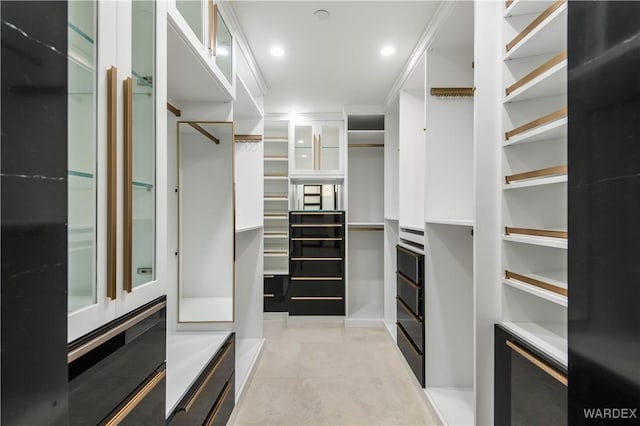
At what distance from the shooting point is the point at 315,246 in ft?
13.3

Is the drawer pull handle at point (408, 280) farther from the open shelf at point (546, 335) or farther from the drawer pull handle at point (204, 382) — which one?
the drawer pull handle at point (204, 382)

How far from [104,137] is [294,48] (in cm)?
205

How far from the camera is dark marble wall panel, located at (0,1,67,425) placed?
19.9 inches

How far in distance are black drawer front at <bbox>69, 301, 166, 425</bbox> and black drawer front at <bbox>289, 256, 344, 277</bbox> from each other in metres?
2.88

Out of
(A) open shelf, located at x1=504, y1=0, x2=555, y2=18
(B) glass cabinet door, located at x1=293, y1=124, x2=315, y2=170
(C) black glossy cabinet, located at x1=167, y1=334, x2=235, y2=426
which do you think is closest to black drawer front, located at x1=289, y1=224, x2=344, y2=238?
(B) glass cabinet door, located at x1=293, y1=124, x2=315, y2=170

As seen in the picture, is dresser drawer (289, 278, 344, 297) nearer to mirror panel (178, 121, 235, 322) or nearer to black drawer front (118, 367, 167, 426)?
mirror panel (178, 121, 235, 322)

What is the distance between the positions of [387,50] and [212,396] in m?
2.63

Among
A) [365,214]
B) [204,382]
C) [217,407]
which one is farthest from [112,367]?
[365,214]

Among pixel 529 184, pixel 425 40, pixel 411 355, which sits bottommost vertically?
pixel 411 355

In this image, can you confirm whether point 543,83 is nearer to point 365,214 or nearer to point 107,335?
point 107,335

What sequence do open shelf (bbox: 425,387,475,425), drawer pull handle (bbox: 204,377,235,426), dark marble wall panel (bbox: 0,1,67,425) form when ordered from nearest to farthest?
dark marble wall panel (bbox: 0,1,67,425) → drawer pull handle (bbox: 204,377,235,426) → open shelf (bbox: 425,387,475,425)

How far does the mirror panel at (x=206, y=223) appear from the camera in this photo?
82.8 inches

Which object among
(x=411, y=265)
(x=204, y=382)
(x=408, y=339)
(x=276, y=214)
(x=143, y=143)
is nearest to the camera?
(x=143, y=143)

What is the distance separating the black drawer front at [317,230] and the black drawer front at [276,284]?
59 centimetres
